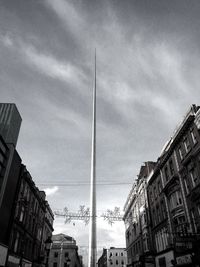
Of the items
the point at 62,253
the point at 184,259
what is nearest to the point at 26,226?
the point at 184,259

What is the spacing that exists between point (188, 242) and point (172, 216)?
6.79 meters

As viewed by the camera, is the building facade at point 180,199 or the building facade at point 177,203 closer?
the building facade at point 180,199

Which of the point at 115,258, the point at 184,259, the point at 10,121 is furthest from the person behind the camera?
the point at 115,258

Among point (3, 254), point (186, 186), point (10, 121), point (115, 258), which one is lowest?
point (3, 254)

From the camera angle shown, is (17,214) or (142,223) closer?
(17,214)

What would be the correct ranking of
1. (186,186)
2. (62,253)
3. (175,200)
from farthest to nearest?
(62,253) < (175,200) < (186,186)

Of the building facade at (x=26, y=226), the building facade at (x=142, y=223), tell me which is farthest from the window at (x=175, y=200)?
the building facade at (x=26, y=226)

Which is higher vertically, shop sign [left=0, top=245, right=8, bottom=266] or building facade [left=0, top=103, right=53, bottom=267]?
building facade [left=0, top=103, right=53, bottom=267]

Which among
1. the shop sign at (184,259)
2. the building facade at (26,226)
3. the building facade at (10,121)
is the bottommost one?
the shop sign at (184,259)

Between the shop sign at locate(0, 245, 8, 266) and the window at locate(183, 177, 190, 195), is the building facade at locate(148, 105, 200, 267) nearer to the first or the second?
the window at locate(183, 177, 190, 195)

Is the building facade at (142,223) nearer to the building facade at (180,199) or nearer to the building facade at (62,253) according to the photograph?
the building facade at (180,199)

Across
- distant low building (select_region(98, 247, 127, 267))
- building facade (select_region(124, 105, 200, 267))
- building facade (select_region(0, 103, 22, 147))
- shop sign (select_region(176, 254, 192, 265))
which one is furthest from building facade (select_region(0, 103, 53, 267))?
distant low building (select_region(98, 247, 127, 267))

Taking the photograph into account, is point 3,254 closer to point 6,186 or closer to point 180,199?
point 6,186

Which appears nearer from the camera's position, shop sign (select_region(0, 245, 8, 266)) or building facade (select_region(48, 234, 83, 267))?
shop sign (select_region(0, 245, 8, 266))
